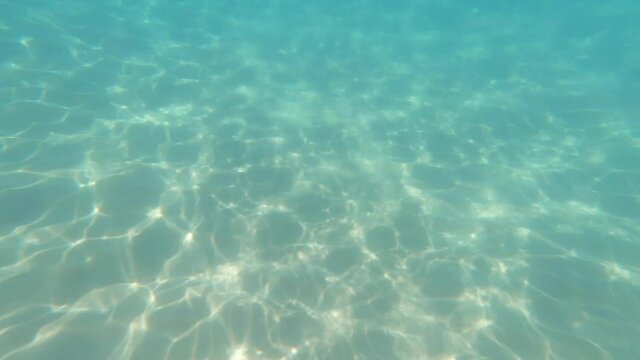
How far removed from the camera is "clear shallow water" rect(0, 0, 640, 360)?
9242 millimetres

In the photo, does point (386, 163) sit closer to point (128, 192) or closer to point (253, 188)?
point (253, 188)

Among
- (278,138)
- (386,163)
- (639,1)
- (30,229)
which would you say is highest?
(30,229)

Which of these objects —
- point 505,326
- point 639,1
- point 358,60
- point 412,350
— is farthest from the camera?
point 639,1

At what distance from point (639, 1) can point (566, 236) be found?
22765 mm

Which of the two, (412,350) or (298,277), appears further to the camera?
(298,277)

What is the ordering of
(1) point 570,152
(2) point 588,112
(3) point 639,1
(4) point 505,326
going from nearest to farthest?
(4) point 505,326, (1) point 570,152, (2) point 588,112, (3) point 639,1

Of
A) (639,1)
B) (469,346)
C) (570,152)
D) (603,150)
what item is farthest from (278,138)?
(639,1)

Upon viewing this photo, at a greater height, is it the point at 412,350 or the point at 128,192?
the point at 128,192

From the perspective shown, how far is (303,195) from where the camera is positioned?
40.7 ft

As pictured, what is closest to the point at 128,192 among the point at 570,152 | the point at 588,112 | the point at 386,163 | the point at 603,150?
the point at 386,163

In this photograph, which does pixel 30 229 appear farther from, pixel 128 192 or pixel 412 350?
pixel 412 350

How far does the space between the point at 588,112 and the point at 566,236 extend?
25.1ft

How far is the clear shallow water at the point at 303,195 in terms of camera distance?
924 centimetres

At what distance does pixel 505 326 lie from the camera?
9.71 m
